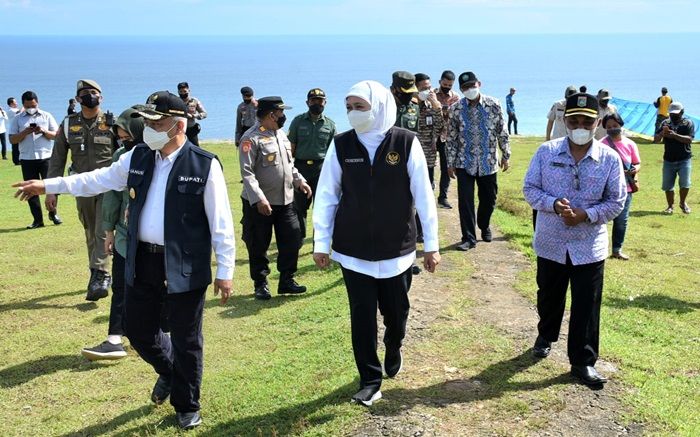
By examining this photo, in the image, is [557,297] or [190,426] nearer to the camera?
[190,426]

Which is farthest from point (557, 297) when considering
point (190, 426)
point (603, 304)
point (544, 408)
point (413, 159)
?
point (190, 426)

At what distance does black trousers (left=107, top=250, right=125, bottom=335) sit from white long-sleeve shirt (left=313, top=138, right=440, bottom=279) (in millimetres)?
1919

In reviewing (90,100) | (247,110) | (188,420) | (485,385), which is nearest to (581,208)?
(485,385)

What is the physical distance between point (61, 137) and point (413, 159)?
499cm

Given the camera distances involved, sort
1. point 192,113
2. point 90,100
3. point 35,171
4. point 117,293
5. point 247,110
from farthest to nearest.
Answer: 1. point 192,113
2. point 247,110
3. point 35,171
4. point 90,100
5. point 117,293

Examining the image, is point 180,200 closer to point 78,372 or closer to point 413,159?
point 413,159

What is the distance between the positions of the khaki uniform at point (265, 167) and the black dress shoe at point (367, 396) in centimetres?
320

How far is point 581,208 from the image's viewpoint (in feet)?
17.5

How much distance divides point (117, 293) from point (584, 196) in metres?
3.88

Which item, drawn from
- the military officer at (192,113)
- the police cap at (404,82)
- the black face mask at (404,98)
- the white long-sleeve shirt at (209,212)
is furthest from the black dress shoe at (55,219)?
the white long-sleeve shirt at (209,212)

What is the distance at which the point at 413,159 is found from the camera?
4.96 metres

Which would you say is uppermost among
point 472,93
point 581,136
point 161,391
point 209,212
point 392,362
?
point 472,93

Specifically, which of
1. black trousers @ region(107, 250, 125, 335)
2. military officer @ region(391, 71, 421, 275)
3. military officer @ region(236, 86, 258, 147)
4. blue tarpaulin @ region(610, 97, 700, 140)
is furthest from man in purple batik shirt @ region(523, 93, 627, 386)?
blue tarpaulin @ region(610, 97, 700, 140)

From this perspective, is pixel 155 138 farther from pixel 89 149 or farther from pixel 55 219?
pixel 55 219
